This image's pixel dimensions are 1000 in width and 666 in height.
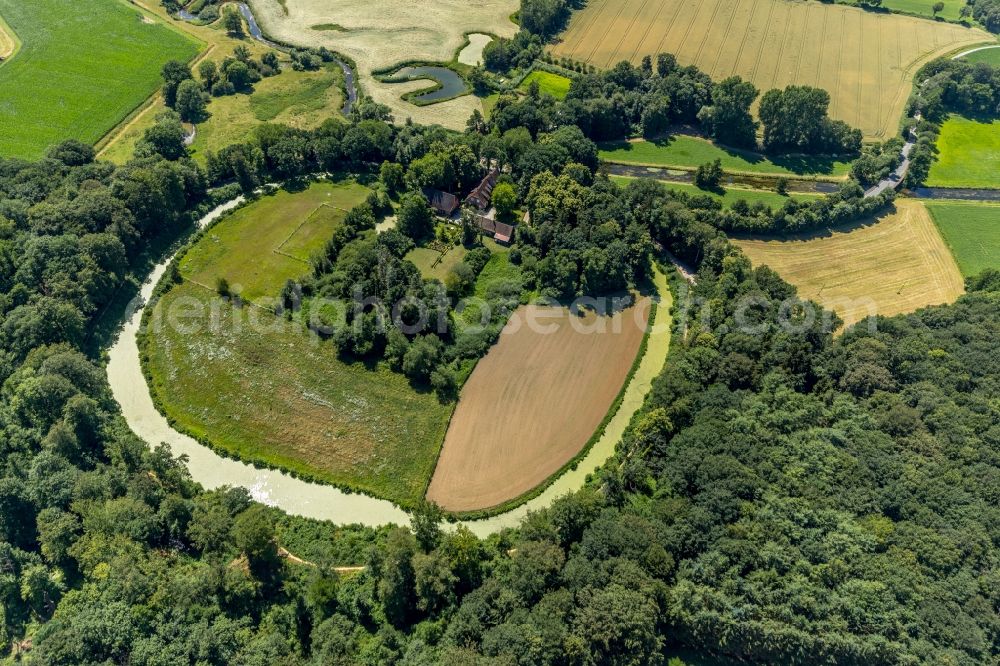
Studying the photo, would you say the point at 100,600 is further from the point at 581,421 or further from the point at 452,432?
the point at 581,421

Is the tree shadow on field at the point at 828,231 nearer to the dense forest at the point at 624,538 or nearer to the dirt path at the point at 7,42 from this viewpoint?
the dense forest at the point at 624,538

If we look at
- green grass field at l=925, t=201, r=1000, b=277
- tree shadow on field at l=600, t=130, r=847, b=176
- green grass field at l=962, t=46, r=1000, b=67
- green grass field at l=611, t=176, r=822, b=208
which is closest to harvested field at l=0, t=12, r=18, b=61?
tree shadow on field at l=600, t=130, r=847, b=176

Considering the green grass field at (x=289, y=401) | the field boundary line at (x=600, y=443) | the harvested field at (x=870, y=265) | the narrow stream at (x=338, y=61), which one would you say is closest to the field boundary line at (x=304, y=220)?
the green grass field at (x=289, y=401)

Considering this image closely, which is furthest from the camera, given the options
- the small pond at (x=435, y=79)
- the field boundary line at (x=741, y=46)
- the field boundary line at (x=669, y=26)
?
the field boundary line at (x=669, y=26)

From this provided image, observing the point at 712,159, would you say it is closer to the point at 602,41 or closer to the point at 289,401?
the point at 602,41

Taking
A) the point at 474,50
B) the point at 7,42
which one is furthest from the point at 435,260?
the point at 7,42

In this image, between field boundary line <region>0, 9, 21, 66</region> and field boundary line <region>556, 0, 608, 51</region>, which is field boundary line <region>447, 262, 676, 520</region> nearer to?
field boundary line <region>556, 0, 608, 51</region>
